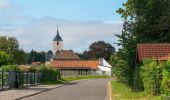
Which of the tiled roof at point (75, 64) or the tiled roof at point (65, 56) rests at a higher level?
the tiled roof at point (65, 56)

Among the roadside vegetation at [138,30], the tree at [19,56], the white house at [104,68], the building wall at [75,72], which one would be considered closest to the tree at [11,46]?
the tree at [19,56]

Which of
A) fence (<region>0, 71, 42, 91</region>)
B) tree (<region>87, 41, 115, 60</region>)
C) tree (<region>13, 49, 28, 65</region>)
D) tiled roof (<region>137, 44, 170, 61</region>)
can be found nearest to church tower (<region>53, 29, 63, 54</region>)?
tree (<region>87, 41, 115, 60</region>)

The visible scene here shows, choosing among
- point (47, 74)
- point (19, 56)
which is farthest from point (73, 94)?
point (19, 56)

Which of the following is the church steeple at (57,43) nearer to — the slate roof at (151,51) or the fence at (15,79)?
the fence at (15,79)

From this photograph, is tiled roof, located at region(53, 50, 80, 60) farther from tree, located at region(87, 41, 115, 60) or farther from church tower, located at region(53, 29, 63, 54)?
church tower, located at region(53, 29, 63, 54)

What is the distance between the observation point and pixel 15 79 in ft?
167

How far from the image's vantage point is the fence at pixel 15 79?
4609 cm

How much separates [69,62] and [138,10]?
98.8 metres

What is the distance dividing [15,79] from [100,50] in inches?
4370

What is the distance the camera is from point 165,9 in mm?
46594

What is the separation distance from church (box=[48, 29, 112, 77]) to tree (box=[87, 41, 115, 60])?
441 cm

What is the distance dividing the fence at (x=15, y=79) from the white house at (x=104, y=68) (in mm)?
89668

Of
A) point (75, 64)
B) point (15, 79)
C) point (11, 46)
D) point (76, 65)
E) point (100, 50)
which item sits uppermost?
point (100, 50)

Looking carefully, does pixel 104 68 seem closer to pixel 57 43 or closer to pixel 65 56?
pixel 65 56
